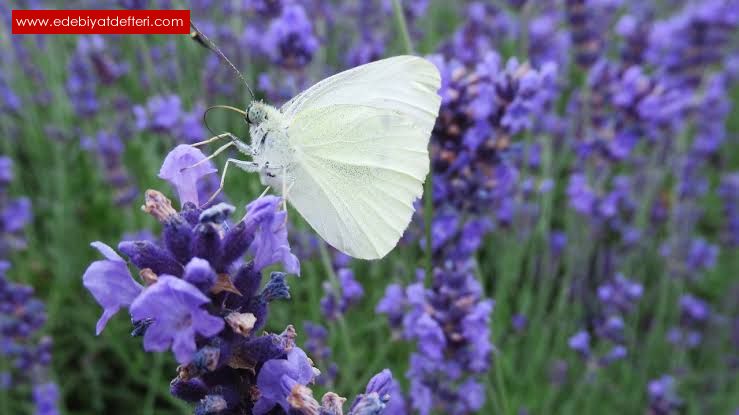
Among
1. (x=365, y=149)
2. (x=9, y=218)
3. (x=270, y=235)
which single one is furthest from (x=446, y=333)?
(x=9, y=218)

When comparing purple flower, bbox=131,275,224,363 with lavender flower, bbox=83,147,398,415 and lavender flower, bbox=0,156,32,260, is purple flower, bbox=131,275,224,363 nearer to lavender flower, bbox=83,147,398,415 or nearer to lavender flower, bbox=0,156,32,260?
lavender flower, bbox=83,147,398,415

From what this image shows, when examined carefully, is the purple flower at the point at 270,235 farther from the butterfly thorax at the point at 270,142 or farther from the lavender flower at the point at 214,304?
the butterfly thorax at the point at 270,142

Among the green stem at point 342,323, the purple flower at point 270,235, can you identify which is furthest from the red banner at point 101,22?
the purple flower at point 270,235

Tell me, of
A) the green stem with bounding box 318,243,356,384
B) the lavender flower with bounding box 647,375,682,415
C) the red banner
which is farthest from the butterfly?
the lavender flower with bounding box 647,375,682,415

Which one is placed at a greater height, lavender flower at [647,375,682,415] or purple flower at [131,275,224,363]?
purple flower at [131,275,224,363]

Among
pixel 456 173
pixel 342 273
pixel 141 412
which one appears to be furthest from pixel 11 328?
pixel 456 173

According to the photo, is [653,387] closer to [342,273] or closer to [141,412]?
[342,273]

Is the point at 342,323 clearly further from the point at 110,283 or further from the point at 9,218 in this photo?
the point at 9,218
